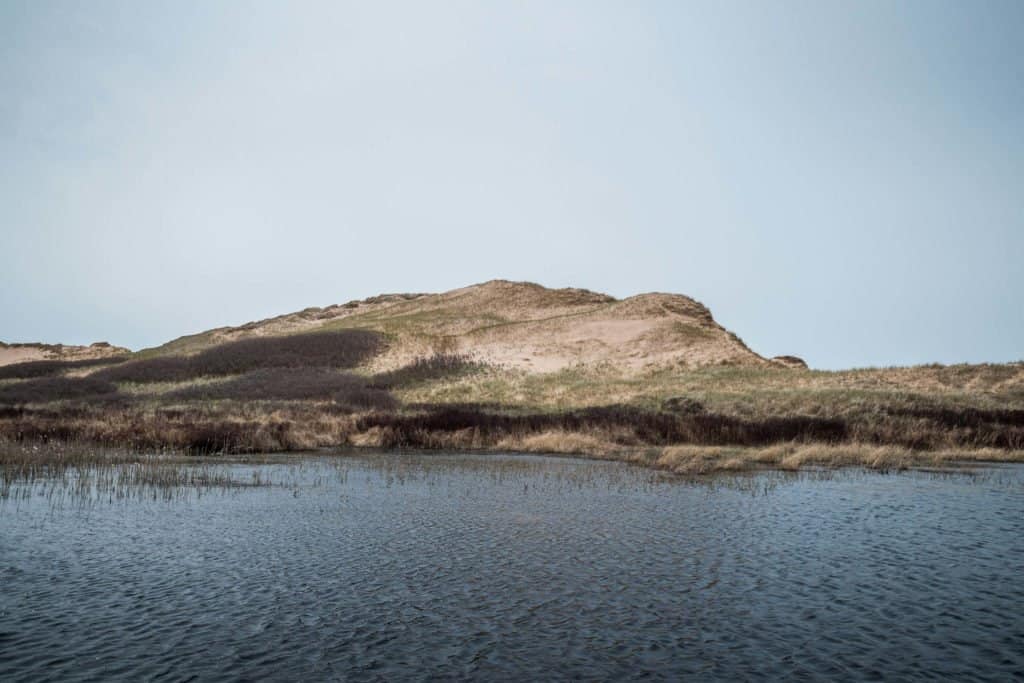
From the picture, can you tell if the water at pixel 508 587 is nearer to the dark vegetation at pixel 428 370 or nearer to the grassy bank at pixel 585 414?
the grassy bank at pixel 585 414

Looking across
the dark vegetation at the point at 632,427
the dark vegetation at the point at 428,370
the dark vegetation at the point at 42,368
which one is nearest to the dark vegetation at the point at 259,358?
the dark vegetation at the point at 428,370

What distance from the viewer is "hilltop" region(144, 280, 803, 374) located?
67.9 m

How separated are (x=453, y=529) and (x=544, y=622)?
6.28 m

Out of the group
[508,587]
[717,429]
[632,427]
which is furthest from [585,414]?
[508,587]

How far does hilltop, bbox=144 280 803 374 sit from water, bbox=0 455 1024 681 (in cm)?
4548

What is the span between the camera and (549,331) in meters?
82.2

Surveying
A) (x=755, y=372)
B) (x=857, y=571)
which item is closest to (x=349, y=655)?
(x=857, y=571)

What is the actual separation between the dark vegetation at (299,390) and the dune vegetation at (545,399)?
0.25 metres

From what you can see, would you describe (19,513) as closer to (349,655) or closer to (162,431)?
(349,655)

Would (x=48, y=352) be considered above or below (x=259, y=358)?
above

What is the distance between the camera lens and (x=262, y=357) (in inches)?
2965

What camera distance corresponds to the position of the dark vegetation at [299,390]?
52062 mm

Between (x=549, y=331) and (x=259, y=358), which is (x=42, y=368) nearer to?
(x=259, y=358)

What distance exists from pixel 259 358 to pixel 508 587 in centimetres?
6676
